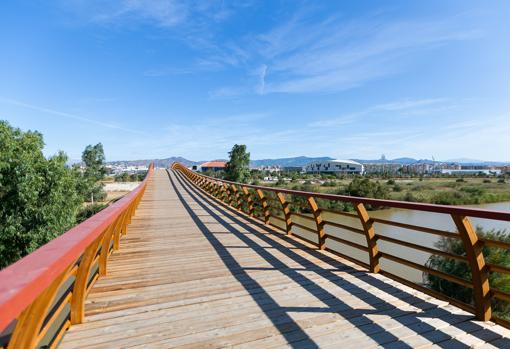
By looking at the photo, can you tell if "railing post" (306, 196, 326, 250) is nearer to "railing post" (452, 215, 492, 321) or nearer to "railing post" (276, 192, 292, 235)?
"railing post" (276, 192, 292, 235)

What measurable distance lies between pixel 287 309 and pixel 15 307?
8.48 ft

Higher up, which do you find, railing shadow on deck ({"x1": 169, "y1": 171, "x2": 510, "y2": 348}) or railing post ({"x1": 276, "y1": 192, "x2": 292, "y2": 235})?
railing post ({"x1": 276, "y1": 192, "x2": 292, "y2": 235})

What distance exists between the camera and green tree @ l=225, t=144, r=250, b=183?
210 feet

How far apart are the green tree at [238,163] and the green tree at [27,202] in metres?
43.1

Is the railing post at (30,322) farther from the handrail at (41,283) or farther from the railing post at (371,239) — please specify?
the railing post at (371,239)

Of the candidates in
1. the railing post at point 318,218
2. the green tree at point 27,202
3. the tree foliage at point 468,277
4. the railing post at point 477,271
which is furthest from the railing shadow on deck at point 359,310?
the green tree at point 27,202

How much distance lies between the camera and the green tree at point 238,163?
64000 mm

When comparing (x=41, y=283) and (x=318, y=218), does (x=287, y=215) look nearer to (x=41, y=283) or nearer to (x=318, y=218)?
(x=318, y=218)

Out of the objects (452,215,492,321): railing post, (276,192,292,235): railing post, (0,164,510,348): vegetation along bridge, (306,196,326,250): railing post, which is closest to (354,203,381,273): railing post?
(0,164,510,348): vegetation along bridge

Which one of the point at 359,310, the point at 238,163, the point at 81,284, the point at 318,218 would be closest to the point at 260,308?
the point at 359,310

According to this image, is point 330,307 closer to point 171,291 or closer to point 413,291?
point 413,291

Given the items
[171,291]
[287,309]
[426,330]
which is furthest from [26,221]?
[426,330]

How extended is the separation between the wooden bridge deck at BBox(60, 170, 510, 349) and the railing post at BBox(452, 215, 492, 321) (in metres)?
Answer: 0.14

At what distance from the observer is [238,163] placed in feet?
211
